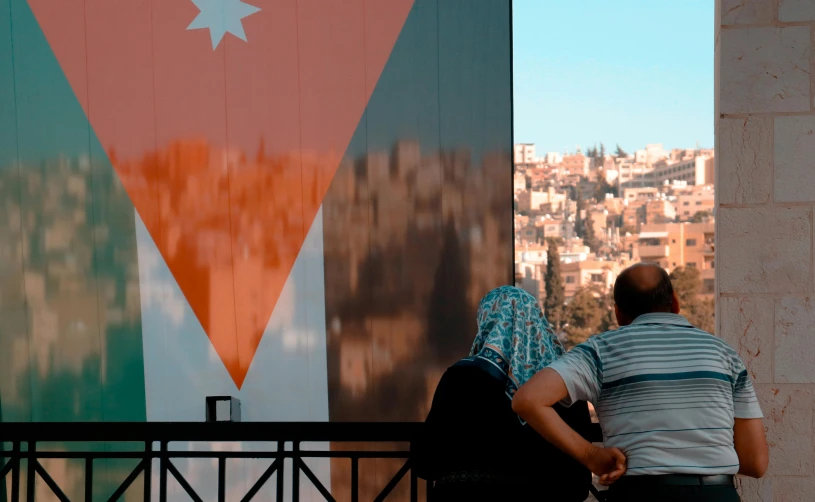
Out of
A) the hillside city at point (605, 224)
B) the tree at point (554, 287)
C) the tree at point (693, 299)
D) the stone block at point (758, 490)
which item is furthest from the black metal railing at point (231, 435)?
the tree at point (693, 299)

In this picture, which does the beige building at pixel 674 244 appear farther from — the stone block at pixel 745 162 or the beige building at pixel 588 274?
the stone block at pixel 745 162

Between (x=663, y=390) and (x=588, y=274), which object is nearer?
(x=663, y=390)

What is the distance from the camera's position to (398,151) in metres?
3.27

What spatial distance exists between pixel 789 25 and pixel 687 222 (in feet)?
163

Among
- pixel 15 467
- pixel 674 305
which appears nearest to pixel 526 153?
pixel 15 467

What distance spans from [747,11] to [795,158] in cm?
53

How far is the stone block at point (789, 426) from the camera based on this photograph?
254 cm

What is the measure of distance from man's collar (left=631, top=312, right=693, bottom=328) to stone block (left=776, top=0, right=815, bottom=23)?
150cm

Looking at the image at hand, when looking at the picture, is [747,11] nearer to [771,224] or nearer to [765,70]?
[765,70]

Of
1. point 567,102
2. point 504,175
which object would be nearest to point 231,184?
point 504,175

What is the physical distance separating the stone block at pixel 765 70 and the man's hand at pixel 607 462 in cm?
150

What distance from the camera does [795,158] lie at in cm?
254

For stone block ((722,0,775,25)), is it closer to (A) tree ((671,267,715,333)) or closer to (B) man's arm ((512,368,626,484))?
(B) man's arm ((512,368,626,484))

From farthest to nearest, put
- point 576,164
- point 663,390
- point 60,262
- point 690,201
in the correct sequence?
point 690,201 → point 576,164 → point 60,262 → point 663,390
